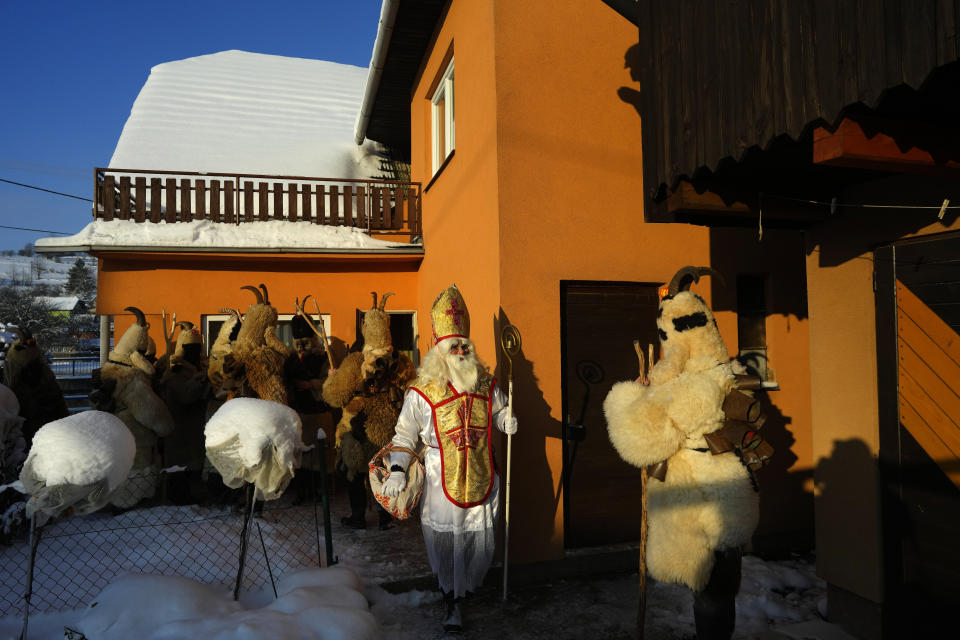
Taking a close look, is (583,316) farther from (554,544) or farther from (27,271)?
(27,271)

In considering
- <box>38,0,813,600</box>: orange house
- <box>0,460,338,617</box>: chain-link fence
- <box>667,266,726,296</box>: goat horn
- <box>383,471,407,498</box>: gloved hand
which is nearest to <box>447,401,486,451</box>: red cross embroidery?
<box>383,471,407,498</box>: gloved hand

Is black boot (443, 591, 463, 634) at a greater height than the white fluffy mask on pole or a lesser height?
lesser

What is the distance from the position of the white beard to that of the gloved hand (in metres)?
0.71

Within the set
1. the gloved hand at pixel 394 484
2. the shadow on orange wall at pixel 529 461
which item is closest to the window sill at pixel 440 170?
the shadow on orange wall at pixel 529 461

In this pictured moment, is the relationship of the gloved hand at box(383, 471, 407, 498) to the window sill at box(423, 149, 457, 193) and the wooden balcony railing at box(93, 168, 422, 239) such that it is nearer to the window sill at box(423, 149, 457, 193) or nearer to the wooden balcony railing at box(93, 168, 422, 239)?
the window sill at box(423, 149, 457, 193)

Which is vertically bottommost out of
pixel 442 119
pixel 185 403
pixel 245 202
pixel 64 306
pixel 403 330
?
pixel 185 403

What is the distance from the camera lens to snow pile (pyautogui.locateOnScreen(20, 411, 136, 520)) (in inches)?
112

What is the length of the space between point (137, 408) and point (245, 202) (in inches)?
135

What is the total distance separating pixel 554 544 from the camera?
15.7ft

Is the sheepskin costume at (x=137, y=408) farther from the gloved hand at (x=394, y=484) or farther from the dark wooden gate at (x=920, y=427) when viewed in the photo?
the dark wooden gate at (x=920, y=427)

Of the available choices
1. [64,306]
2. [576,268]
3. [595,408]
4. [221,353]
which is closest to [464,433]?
[595,408]

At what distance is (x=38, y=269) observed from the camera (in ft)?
177

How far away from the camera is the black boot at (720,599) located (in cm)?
306

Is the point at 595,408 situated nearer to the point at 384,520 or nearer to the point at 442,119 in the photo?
the point at 384,520
